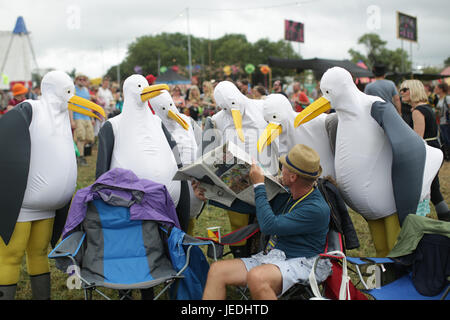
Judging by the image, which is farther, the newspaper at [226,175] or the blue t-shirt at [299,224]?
the newspaper at [226,175]

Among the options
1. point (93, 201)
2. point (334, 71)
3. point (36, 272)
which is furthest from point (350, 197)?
point (36, 272)

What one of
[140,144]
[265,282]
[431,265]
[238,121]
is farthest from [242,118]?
[431,265]

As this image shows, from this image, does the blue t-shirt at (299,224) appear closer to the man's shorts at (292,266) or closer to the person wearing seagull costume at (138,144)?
Result: the man's shorts at (292,266)

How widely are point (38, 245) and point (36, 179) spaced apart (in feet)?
1.58

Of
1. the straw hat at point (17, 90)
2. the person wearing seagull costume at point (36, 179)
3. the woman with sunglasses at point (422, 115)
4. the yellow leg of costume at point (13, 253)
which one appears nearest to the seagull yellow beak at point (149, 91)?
the person wearing seagull costume at point (36, 179)

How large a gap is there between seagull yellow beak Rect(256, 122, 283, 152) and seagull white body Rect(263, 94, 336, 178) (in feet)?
0.09

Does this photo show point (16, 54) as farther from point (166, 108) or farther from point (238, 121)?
point (238, 121)

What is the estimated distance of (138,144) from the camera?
321 centimetres

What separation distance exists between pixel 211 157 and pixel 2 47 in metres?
30.0

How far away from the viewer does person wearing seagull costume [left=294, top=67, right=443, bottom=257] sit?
2783 millimetres

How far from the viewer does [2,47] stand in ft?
92.2

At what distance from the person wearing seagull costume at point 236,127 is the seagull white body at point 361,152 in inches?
26.8

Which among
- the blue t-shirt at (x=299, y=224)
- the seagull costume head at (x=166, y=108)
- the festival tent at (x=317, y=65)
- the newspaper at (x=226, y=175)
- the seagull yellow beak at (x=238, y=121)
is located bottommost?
the blue t-shirt at (x=299, y=224)

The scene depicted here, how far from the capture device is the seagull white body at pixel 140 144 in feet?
10.4
